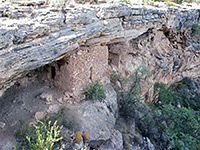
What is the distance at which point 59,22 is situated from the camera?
14.5ft

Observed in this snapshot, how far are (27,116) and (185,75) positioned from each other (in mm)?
11262

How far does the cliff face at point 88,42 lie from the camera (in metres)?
3.76

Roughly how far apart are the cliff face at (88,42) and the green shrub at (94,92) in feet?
0.85

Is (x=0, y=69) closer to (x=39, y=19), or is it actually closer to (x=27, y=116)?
(x=39, y=19)

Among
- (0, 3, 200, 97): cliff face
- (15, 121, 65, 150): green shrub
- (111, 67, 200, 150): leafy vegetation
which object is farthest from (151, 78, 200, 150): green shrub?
(15, 121, 65, 150): green shrub

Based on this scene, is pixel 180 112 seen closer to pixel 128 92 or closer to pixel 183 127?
pixel 183 127

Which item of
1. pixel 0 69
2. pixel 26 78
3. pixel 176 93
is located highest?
pixel 0 69

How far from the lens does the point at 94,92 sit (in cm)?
629

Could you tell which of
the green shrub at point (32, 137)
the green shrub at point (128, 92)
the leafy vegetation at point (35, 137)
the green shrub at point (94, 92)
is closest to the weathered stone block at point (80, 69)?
the green shrub at point (94, 92)

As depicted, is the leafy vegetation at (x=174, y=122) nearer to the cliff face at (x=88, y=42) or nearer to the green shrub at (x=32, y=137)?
the cliff face at (x=88, y=42)

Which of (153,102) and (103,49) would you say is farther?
(153,102)

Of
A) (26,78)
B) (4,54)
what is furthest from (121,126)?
(4,54)

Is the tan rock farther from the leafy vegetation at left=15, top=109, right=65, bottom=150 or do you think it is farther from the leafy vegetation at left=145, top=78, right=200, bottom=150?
the leafy vegetation at left=145, top=78, right=200, bottom=150

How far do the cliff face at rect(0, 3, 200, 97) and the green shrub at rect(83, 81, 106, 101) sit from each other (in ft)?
0.85
